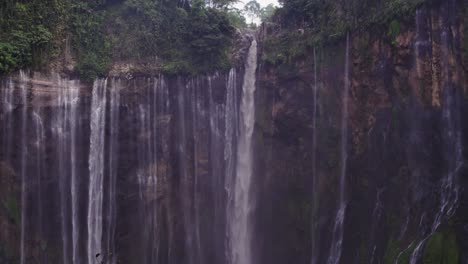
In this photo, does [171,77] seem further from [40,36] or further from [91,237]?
[91,237]

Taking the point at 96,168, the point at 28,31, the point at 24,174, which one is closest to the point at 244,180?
the point at 96,168

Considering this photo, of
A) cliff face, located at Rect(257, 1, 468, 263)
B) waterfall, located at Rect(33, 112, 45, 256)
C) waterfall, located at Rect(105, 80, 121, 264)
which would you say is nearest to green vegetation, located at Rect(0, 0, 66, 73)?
waterfall, located at Rect(33, 112, 45, 256)

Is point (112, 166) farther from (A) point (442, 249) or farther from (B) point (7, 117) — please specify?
(A) point (442, 249)

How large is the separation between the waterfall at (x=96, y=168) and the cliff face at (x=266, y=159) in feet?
0.21

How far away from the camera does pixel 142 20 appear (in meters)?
20.1

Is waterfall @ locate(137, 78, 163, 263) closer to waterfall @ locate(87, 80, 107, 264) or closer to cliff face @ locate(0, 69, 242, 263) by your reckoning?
cliff face @ locate(0, 69, 242, 263)

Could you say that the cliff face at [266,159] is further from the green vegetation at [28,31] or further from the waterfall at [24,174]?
the green vegetation at [28,31]

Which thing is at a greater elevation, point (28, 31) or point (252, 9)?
point (252, 9)

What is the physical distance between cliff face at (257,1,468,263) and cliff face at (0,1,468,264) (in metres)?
0.05

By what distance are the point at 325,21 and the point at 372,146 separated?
6.39 m

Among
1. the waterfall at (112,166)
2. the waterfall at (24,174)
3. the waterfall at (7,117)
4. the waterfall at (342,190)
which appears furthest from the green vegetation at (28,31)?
the waterfall at (342,190)

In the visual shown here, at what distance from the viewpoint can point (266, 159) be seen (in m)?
18.9

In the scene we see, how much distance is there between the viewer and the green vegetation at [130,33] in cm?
1755

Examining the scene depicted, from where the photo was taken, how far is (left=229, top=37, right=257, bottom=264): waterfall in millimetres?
19047
